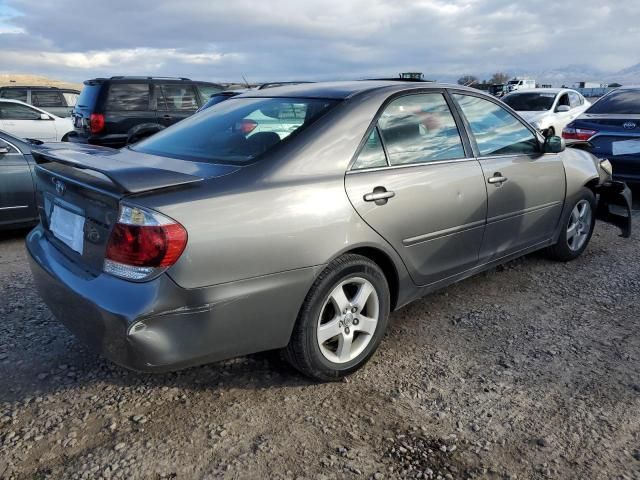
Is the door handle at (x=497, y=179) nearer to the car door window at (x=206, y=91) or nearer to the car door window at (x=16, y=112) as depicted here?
the car door window at (x=206, y=91)

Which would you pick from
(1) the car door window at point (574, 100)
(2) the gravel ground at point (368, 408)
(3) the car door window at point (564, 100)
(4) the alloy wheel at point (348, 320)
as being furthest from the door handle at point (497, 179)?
(1) the car door window at point (574, 100)

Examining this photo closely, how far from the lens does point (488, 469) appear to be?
2223 mm

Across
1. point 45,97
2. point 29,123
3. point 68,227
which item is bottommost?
point 29,123

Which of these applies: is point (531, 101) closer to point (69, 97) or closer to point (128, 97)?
point (128, 97)

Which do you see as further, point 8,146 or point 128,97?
point 128,97

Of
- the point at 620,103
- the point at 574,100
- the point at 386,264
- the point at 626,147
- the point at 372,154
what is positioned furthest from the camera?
the point at 574,100

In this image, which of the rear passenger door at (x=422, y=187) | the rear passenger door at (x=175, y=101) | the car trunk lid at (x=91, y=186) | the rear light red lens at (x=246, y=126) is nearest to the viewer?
the car trunk lid at (x=91, y=186)

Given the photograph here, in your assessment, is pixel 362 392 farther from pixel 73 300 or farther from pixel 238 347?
pixel 73 300

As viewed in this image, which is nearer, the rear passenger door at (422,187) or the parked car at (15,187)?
the rear passenger door at (422,187)

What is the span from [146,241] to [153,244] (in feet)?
0.11

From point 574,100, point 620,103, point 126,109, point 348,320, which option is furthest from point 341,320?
point 574,100

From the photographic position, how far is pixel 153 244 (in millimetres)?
2203

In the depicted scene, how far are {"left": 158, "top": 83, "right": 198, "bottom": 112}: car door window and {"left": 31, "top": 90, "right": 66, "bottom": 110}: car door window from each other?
7840mm

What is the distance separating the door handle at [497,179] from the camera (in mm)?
3606
